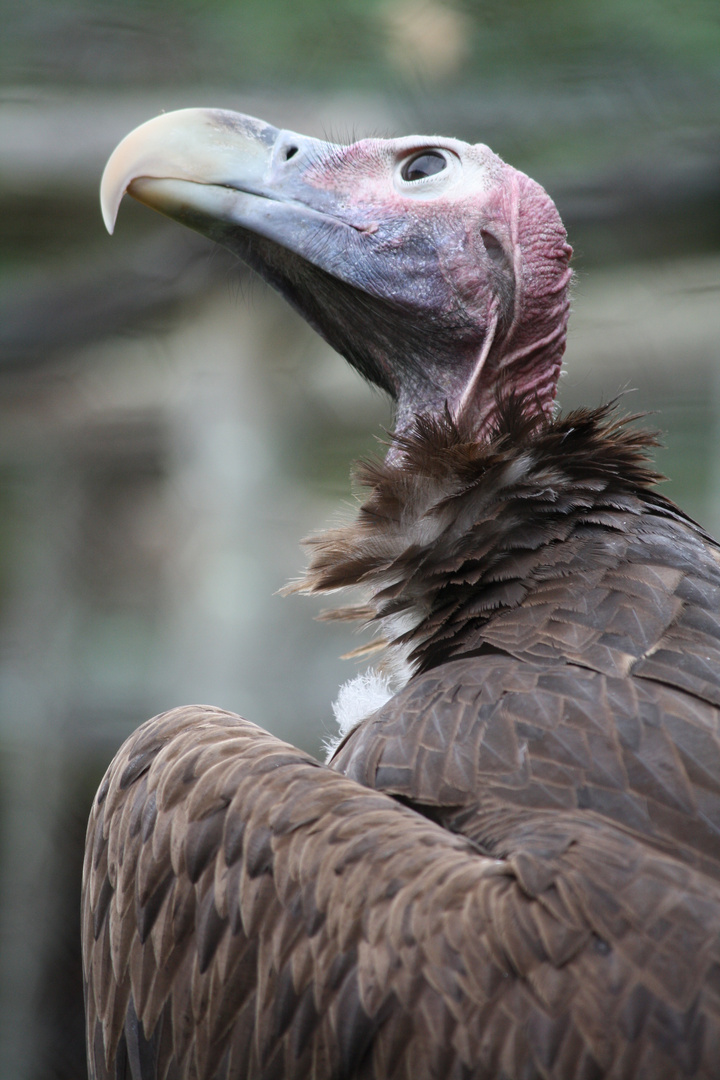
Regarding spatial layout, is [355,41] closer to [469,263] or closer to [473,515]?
[469,263]

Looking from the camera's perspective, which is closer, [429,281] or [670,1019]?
[670,1019]

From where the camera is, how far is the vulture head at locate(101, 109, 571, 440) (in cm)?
183

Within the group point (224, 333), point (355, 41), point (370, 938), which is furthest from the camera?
point (224, 333)

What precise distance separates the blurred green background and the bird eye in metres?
1.17

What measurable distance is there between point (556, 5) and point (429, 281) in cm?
181

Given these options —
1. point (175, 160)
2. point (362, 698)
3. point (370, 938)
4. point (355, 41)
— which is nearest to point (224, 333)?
point (355, 41)

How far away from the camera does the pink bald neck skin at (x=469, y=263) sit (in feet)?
6.14

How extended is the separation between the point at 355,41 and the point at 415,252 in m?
1.75

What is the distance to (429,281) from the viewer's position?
1871 mm

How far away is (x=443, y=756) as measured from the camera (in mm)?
1242

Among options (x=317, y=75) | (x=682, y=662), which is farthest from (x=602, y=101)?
(x=682, y=662)

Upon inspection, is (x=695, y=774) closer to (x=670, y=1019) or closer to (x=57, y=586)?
(x=670, y=1019)

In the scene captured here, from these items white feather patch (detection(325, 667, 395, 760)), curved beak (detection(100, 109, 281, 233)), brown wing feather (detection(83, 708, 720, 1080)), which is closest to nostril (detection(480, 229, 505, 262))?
curved beak (detection(100, 109, 281, 233))

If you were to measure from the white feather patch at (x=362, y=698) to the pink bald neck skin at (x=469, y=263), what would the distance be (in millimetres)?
446
